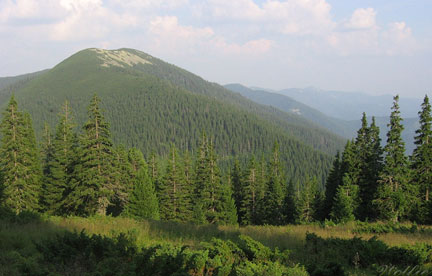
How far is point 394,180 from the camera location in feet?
102

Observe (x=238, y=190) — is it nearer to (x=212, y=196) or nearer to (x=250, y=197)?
(x=250, y=197)

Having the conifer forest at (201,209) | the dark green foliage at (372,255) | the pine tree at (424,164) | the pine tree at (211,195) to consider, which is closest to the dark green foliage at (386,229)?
the conifer forest at (201,209)

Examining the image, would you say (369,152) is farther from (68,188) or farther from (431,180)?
(68,188)

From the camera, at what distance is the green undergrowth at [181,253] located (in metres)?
5.59

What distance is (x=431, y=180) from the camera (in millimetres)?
30953

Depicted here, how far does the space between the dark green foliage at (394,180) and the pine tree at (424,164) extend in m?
1.71

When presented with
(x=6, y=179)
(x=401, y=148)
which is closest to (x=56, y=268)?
(x=6, y=179)

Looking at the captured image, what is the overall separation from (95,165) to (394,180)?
101 feet

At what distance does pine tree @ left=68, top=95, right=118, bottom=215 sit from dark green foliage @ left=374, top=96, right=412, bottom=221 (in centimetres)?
2785

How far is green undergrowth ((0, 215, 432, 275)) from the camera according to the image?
5590 mm

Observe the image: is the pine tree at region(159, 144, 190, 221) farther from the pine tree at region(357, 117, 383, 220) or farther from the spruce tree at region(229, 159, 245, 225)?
the pine tree at region(357, 117, 383, 220)

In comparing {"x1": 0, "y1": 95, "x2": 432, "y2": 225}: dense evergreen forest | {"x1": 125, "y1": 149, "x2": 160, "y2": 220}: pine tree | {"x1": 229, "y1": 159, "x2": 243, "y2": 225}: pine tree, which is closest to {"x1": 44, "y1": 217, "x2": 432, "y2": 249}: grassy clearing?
{"x1": 0, "y1": 95, "x2": 432, "y2": 225}: dense evergreen forest

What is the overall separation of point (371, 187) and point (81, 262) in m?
36.2

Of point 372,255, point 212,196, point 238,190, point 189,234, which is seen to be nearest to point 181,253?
point 189,234
